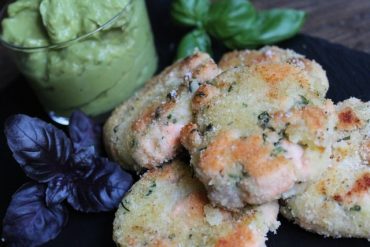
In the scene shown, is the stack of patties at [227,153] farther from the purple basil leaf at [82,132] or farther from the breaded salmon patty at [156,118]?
the purple basil leaf at [82,132]

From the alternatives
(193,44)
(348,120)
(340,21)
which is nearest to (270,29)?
(193,44)

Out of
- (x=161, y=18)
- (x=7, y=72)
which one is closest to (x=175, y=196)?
(x=161, y=18)

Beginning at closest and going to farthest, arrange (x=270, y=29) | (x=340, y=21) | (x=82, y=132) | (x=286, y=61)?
(x=286, y=61), (x=82, y=132), (x=270, y=29), (x=340, y=21)

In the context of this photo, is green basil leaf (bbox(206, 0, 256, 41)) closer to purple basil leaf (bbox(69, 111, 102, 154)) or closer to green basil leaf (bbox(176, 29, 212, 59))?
green basil leaf (bbox(176, 29, 212, 59))

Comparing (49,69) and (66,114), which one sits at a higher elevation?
(49,69)

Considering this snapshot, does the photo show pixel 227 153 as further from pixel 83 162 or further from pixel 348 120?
pixel 83 162

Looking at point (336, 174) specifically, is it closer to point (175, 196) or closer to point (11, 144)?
point (175, 196)

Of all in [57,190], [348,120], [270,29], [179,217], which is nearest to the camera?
[179,217]
